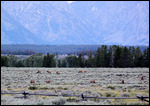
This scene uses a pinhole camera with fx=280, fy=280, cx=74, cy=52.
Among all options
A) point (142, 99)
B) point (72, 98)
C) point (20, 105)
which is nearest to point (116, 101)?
point (142, 99)

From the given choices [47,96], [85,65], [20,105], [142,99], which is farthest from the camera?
[85,65]

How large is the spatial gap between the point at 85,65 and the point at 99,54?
5074 mm

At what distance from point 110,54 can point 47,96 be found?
62046mm

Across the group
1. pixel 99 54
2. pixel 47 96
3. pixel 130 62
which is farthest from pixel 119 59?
pixel 47 96

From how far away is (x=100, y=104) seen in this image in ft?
44.5

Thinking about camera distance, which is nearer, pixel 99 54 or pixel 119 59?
pixel 119 59

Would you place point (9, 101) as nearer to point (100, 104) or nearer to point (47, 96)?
point (47, 96)

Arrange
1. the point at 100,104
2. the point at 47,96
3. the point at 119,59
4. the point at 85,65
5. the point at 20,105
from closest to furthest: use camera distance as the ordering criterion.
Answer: the point at 20,105 → the point at 100,104 → the point at 47,96 → the point at 119,59 → the point at 85,65

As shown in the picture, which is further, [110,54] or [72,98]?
[110,54]

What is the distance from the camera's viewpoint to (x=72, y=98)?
1520 cm

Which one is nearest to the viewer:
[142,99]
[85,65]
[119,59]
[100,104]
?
[100,104]

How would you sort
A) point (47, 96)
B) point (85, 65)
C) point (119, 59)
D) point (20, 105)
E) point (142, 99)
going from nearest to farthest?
point (20, 105), point (142, 99), point (47, 96), point (119, 59), point (85, 65)

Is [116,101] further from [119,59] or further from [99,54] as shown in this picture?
[99,54]

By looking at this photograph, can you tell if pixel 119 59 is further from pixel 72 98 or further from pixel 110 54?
Result: pixel 72 98
